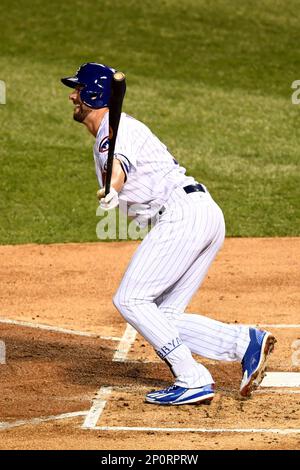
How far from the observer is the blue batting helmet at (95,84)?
701 cm

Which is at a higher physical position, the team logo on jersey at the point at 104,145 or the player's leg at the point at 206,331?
the team logo on jersey at the point at 104,145

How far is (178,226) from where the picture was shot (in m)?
7.01

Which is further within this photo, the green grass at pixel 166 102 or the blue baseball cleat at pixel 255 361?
the green grass at pixel 166 102

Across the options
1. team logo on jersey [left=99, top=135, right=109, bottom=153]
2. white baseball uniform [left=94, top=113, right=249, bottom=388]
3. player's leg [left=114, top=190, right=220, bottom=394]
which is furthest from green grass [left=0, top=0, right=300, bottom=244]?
team logo on jersey [left=99, top=135, right=109, bottom=153]

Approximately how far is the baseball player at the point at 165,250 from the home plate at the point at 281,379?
547mm

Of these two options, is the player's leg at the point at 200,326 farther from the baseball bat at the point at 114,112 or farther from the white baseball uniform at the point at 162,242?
the baseball bat at the point at 114,112

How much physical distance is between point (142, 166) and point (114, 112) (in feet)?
1.63

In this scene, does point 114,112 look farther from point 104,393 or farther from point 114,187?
point 104,393

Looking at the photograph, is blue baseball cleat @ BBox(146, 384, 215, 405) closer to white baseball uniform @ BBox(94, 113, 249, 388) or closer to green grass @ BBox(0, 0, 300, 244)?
white baseball uniform @ BBox(94, 113, 249, 388)

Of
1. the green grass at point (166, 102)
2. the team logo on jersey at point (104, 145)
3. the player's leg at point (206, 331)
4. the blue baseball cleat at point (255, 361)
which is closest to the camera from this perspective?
the team logo on jersey at point (104, 145)

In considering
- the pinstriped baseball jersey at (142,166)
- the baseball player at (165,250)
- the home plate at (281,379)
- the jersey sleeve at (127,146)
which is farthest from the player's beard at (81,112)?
the home plate at (281,379)

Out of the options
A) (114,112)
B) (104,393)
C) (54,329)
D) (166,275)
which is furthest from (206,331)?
(54,329)

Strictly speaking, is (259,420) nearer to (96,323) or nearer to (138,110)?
(96,323)

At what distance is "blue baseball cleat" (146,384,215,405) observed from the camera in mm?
7036
